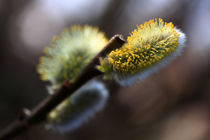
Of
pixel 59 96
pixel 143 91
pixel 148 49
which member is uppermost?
pixel 143 91

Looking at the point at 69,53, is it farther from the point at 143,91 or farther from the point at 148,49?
the point at 143,91

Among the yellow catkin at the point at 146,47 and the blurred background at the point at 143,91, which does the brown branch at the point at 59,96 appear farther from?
the blurred background at the point at 143,91

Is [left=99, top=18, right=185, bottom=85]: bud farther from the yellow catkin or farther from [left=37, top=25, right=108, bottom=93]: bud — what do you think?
[left=37, top=25, right=108, bottom=93]: bud

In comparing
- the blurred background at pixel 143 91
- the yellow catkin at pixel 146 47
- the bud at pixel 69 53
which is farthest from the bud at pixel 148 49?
the blurred background at pixel 143 91

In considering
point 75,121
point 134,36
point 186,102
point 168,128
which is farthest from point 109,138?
point 134,36

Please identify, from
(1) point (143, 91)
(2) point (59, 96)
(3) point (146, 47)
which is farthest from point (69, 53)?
(1) point (143, 91)

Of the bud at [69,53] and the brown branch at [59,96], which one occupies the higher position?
the bud at [69,53]
